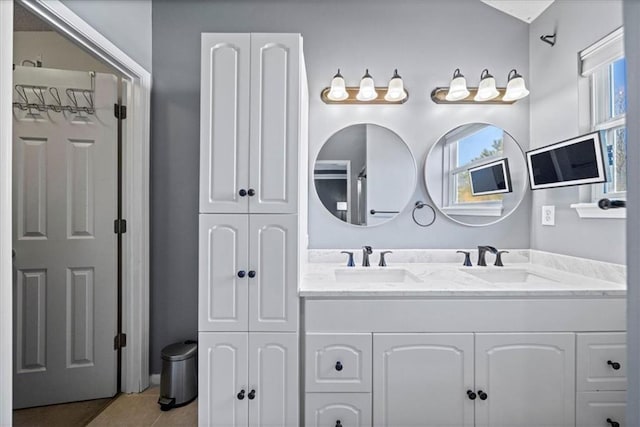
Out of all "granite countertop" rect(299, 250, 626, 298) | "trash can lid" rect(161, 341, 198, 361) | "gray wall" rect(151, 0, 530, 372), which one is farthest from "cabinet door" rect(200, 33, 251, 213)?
"trash can lid" rect(161, 341, 198, 361)

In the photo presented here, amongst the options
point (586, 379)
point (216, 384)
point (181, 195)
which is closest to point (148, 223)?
point (181, 195)

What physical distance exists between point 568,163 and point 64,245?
9.69 ft

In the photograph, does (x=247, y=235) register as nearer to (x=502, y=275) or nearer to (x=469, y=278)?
(x=469, y=278)

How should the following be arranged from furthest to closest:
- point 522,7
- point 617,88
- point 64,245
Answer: point 522,7 → point 64,245 → point 617,88

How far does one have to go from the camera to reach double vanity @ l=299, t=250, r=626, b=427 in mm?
1397

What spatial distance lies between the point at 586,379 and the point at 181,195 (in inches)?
95.4

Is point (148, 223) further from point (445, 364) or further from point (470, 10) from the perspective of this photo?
point (470, 10)

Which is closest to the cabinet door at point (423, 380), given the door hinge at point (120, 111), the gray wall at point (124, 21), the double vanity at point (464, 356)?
the double vanity at point (464, 356)

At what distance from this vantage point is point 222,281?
143 cm

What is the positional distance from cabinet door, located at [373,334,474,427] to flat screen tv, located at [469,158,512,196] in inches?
40.8

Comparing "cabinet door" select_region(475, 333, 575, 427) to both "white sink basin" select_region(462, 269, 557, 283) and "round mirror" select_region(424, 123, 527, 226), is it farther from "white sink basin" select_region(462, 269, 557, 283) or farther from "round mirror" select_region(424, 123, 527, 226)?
"round mirror" select_region(424, 123, 527, 226)

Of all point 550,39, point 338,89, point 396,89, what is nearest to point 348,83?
point 338,89

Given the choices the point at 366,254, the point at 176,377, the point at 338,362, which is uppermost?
the point at 366,254

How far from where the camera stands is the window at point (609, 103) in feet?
5.15
